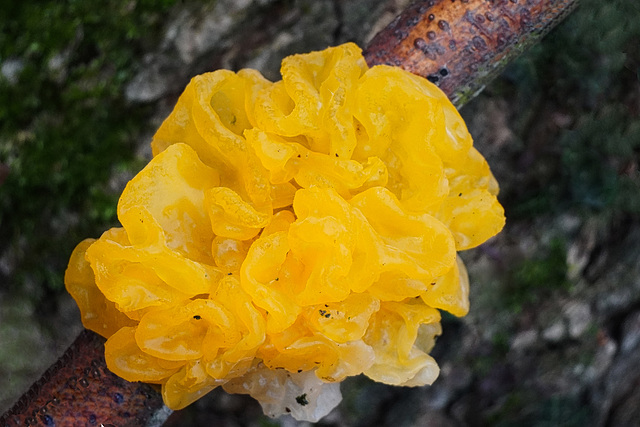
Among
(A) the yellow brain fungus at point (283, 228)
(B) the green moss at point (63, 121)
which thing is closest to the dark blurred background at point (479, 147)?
(B) the green moss at point (63, 121)

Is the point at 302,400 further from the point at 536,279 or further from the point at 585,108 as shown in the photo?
the point at 585,108

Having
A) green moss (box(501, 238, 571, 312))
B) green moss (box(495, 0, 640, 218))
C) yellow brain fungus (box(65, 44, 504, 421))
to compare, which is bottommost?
green moss (box(501, 238, 571, 312))

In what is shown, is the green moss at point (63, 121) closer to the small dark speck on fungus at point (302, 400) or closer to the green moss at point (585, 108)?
the small dark speck on fungus at point (302, 400)

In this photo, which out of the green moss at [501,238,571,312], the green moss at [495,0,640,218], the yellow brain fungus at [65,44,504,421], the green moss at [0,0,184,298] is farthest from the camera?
the green moss at [501,238,571,312]

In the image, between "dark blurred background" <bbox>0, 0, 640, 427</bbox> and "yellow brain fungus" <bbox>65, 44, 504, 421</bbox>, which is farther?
"dark blurred background" <bbox>0, 0, 640, 427</bbox>

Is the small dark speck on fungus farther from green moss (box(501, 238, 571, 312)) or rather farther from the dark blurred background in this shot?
green moss (box(501, 238, 571, 312))

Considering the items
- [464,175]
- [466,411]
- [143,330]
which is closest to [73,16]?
[143,330]

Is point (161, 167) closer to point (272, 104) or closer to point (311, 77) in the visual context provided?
point (272, 104)

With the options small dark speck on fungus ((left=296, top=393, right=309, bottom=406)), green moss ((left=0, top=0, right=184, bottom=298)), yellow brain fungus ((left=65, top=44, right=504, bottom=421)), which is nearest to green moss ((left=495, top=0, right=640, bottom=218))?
yellow brain fungus ((left=65, top=44, right=504, bottom=421))
